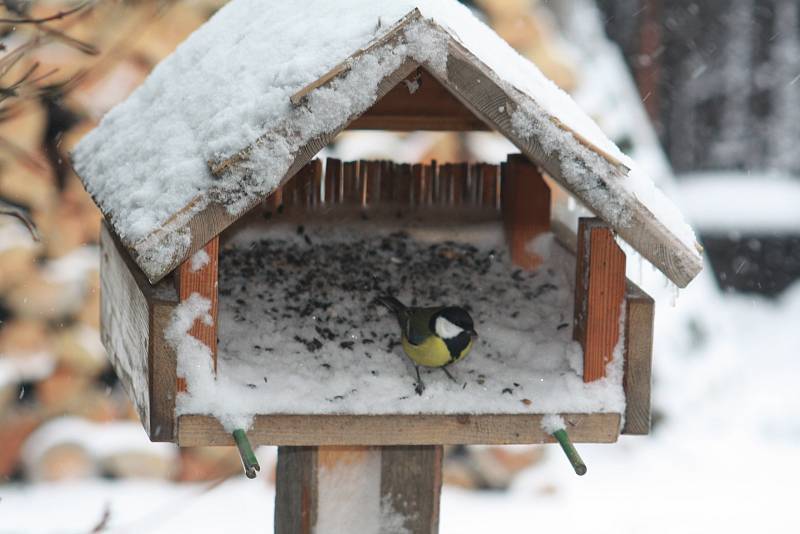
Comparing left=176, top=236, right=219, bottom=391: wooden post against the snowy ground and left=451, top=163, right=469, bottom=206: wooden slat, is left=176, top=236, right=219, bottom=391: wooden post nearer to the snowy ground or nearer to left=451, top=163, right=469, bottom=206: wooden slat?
left=451, top=163, right=469, bottom=206: wooden slat

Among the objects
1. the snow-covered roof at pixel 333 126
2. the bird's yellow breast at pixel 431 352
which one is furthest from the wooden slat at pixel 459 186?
the bird's yellow breast at pixel 431 352

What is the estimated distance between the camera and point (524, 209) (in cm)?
285

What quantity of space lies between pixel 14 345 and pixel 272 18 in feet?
8.04

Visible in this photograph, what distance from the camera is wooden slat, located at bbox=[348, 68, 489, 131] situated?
2.83 metres

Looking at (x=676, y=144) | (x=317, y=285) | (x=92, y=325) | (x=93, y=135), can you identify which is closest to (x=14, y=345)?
(x=92, y=325)

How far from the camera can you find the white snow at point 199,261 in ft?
6.56

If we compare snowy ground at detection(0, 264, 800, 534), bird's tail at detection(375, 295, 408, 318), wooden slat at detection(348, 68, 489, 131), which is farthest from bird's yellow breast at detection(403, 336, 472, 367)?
snowy ground at detection(0, 264, 800, 534)

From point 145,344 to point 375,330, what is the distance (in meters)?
0.47

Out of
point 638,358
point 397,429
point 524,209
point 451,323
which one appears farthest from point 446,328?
point 524,209

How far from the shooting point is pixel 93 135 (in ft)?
9.16

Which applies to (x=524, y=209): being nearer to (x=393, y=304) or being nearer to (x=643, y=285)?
(x=393, y=304)

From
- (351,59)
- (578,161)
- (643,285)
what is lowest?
(578,161)

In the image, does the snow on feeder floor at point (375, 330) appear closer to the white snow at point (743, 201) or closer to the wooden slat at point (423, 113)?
the wooden slat at point (423, 113)

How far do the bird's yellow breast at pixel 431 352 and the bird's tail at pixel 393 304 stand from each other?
12cm
